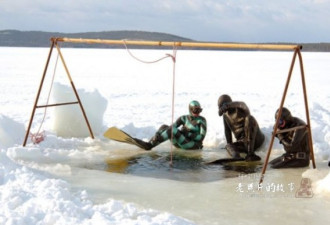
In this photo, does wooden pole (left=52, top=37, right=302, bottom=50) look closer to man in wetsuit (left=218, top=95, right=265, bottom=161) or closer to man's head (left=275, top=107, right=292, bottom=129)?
man's head (left=275, top=107, right=292, bottom=129)

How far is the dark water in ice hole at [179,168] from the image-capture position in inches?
228

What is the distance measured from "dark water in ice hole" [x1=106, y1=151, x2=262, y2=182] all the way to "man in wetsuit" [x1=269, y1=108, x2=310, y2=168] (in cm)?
41

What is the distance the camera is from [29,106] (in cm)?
1368

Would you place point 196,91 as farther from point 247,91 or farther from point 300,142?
point 300,142

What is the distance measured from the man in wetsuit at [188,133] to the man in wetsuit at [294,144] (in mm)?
1492

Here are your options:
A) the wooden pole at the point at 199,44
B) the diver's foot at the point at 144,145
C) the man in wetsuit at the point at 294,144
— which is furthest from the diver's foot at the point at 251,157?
the wooden pole at the point at 199,44

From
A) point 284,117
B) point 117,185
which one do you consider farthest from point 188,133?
point 117,185

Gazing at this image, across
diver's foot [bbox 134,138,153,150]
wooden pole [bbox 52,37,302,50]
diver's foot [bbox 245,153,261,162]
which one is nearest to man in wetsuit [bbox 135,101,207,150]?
diver's foot [bbox 134,138,153,150]

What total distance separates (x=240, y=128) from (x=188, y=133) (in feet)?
2.90

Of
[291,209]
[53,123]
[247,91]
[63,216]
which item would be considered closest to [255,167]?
[291,209]

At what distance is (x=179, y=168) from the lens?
20.3ft

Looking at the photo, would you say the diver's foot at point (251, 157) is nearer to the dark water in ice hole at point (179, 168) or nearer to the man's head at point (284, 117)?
the dark water in ice hole at point (179, 168)

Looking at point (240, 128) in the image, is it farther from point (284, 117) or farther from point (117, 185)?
point (117, 185)

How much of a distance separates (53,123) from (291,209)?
17.9 feet
